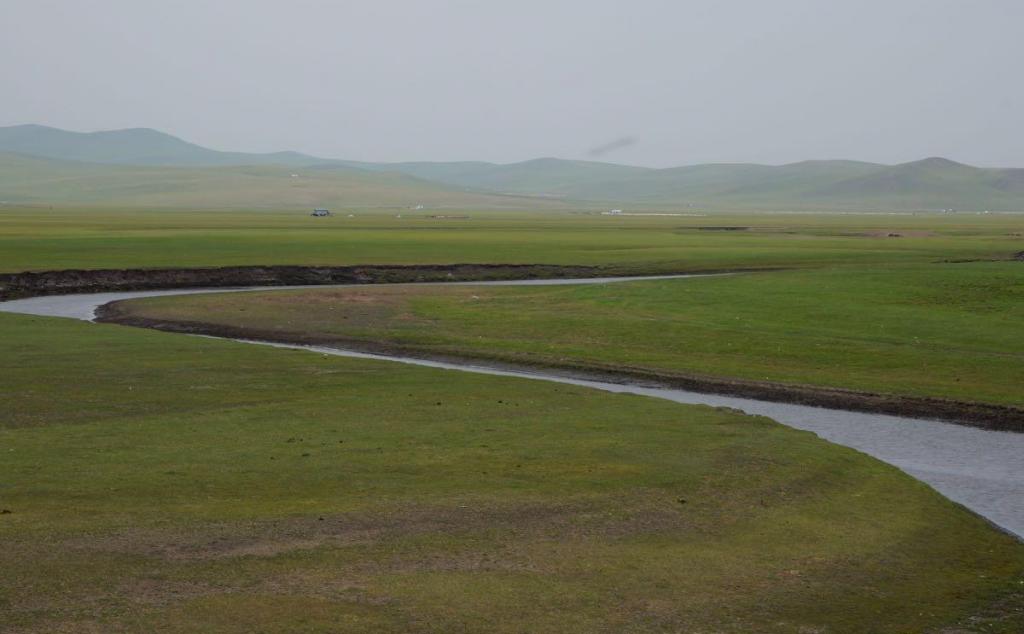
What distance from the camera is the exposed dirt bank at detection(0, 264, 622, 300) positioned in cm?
5581

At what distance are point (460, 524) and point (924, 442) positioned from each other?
1250 centimetres

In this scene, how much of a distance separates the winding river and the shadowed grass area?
2.26m

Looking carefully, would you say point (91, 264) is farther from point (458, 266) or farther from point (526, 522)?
point (526, 522)

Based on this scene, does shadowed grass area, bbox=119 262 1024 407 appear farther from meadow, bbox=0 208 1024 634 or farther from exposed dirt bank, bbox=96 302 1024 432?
exposed dirt bank, bbox=96 302 1024 432

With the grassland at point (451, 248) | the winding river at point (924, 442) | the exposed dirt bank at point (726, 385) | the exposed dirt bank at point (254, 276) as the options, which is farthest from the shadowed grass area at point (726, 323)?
the grassland at point (451, 248)

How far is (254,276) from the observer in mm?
60906

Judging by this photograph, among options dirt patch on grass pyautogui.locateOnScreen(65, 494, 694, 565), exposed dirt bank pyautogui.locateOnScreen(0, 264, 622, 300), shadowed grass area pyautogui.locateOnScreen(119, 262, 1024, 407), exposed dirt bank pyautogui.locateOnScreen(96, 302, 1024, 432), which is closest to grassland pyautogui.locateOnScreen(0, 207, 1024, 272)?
exposed dirt bank pyautogui.locateOnScreen(0, 264, 622, 300)

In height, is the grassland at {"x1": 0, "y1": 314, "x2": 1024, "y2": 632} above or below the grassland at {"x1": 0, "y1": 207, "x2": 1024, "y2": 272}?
below

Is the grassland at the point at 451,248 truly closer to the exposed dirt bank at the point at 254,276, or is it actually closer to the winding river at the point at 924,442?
the exposed dirt bank at the point at 254,276

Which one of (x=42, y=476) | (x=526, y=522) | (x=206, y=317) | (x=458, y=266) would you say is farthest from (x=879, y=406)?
(x=458, y=266)

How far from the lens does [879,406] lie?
1137 inches

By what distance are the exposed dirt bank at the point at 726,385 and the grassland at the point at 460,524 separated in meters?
5.01

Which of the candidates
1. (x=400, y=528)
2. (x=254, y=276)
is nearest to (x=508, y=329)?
(x=254, y=276)

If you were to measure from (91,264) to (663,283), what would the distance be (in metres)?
28.7
